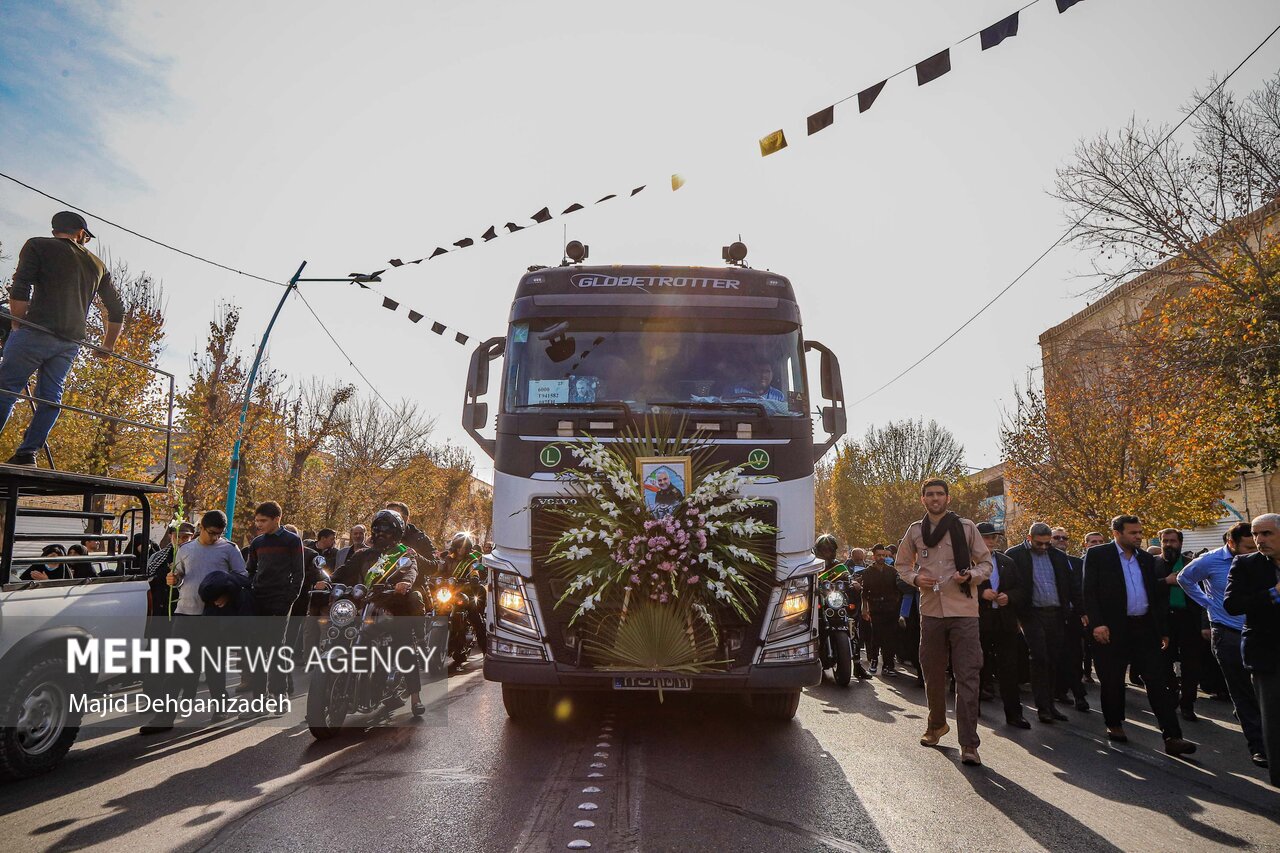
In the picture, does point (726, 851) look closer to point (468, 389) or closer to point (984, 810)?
point (984, 810)

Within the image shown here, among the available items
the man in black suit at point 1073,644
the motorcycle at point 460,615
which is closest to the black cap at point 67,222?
the motorcycle at point 460,615

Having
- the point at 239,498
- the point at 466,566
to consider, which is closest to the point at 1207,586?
the point at 466,566

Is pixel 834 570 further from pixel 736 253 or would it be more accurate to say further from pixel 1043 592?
pixel 736 253

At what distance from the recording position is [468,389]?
7129 millimetres

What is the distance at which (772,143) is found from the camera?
8.26 meters

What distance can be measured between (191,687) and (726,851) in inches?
240

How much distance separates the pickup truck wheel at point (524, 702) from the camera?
6871 millimetres

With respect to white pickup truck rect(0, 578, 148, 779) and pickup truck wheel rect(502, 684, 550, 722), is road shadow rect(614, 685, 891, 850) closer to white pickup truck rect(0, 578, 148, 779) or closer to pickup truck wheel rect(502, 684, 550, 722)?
pickup truck wheel rect(502, 684, 550, 722)

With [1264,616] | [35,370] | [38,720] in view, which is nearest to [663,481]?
[1264,616]

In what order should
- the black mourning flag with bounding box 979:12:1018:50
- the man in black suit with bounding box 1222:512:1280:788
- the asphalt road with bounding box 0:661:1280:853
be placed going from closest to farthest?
the asphalt road with bounding box 0:661:1280:853, the man in black suit with bounding box 1222:512:1280:788, the black mourning flag with bounding box 979:12:1018:50

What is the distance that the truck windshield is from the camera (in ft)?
21.2

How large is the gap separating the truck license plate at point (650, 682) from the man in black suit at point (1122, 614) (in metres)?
3.78


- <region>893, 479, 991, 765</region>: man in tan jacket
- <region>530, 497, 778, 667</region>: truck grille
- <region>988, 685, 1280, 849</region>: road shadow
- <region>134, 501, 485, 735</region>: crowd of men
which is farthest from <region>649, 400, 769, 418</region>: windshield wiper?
<region>988, 685, 1280, 849</region>: road shadow

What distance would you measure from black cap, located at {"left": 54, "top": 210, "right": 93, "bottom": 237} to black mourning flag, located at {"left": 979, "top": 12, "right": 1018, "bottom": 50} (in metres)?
7.45
